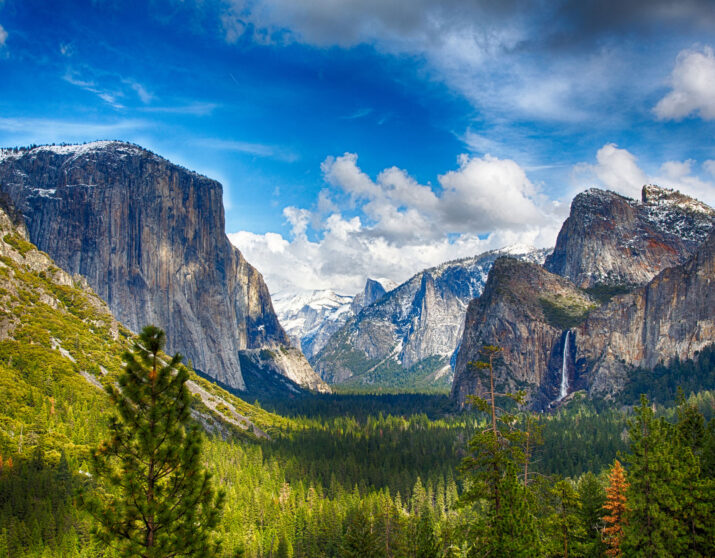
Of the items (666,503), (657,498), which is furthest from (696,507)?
(657,498)

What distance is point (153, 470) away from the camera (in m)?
22.3

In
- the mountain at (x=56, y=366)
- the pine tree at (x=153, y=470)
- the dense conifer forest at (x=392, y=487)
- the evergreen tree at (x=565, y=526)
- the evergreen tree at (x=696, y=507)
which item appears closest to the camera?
the pine tree at (x=153, y=470)

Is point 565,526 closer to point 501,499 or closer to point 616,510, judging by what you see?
point 501,499

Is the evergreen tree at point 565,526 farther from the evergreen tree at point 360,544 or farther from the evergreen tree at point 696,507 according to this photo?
the evergreen tree at point 360,544

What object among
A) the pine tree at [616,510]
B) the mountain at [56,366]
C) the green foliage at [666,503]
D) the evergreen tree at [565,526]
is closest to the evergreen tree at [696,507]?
the green foliage at [666,503]

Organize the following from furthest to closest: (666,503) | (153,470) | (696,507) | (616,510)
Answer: (616,510) < (696,507) < (666,503) < (153,470)

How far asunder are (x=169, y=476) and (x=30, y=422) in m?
75.1

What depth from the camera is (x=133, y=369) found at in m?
22.5

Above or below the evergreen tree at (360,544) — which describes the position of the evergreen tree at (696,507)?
above

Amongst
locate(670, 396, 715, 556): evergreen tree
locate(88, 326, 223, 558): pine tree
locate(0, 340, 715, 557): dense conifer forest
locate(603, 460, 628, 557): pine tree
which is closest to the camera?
locate(88, 326, 223, 558): pine tree

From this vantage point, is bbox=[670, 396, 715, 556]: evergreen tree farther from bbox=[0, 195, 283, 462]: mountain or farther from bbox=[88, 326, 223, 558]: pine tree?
bbox=[0, 195, 283, 462]: mountain

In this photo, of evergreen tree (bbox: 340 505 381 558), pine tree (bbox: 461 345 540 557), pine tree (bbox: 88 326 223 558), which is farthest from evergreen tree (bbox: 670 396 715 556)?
pine tree (bbox: 88 326 223 558)

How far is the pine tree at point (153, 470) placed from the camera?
2109cm

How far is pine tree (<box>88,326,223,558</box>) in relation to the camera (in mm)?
21094
